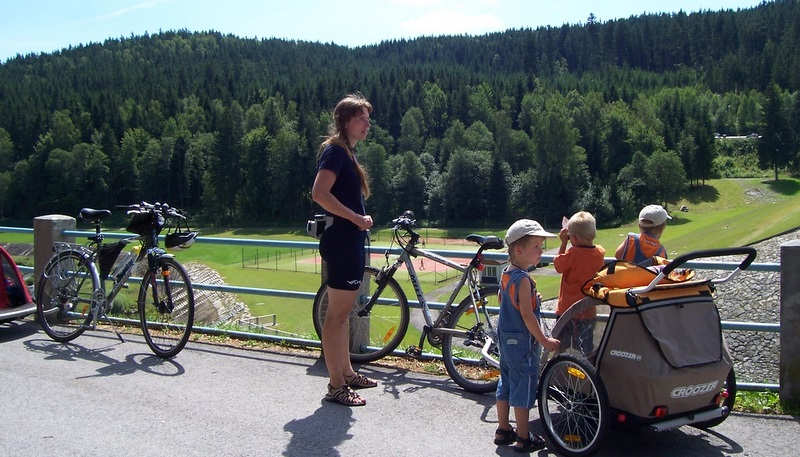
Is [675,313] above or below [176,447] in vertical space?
above

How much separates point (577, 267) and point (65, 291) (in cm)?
563

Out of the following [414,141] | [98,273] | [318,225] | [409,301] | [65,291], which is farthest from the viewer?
[414,141]

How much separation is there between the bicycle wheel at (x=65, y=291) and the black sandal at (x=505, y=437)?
4.91 m

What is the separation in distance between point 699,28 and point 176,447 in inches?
8026

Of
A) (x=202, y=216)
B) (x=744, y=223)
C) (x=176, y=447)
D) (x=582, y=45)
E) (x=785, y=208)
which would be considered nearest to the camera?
(x=176, y=447)

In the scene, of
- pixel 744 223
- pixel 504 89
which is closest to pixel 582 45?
pixel 504 89

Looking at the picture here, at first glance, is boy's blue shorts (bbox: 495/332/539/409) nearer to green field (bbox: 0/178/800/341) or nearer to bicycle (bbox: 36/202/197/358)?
bicycle (bbox: 36/202/197/358)

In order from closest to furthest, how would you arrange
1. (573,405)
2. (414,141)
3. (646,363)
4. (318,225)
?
1. (646,363)
2. (573,405)
3. (318,225)
4. (414,141)

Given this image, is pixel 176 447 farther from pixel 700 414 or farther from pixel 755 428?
pixel 755 428

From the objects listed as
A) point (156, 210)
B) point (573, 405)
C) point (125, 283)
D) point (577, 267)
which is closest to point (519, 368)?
point (573, 405)

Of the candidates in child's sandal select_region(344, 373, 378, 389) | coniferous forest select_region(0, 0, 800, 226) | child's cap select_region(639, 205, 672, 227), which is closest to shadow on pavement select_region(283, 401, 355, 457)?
child's sandal select_region(344, 373, 378, 389)

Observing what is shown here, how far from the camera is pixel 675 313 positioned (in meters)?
4.25

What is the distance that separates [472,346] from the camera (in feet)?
19.8

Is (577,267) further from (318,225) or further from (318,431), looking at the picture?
(318,431)
